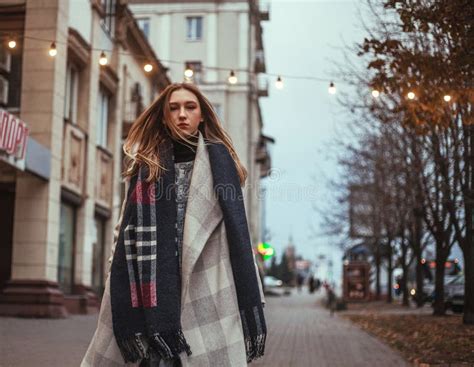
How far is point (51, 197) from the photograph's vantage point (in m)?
19.7

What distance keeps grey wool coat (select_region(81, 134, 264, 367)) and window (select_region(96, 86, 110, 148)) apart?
74.2 feet

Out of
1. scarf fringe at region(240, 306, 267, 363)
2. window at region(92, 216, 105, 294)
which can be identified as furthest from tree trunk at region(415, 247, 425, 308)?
scarf fringe at region(240, 306, 267, 363)

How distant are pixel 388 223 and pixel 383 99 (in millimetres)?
15938

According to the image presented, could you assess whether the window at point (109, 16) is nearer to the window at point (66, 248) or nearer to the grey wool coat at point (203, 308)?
the window at point (66, 248)

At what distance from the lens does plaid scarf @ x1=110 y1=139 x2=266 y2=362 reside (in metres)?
3.39

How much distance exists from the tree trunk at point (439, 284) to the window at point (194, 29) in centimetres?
3448

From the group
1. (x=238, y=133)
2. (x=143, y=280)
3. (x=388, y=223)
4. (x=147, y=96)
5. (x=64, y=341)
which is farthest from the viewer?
(x=238, y=133)

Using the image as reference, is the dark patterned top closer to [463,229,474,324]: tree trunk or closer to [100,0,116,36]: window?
[463,229,474,324]: tree trunk

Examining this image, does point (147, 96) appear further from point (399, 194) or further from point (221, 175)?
point (221, 175)

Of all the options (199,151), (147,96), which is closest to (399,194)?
(147,96)

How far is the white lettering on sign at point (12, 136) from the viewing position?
16547 mm

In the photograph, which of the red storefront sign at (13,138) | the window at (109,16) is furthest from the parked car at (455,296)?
the red storefront sign at (13,138)

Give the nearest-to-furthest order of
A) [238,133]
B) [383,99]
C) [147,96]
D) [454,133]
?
[454,133] < [383,99] < [147,96] < [238,133]

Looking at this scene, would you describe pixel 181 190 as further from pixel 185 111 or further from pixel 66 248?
pixel 66 248
